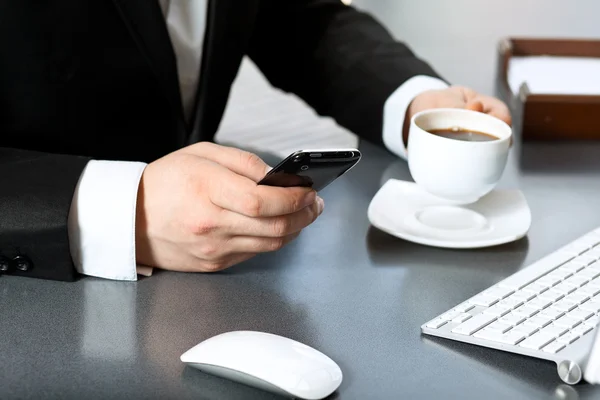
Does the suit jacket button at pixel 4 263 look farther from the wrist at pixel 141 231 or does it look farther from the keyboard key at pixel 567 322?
the keyboard key at pixel 567 322

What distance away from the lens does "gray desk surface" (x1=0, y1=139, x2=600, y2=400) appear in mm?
709

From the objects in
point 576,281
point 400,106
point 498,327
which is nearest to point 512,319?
point 498,327

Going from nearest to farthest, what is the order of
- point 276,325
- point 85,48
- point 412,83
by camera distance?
point 276,325, point 85,48, point 412,83

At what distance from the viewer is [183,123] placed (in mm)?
1353

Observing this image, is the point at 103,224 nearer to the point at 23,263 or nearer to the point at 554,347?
the point at 23,263

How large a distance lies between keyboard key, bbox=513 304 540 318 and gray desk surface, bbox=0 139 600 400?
5 cm

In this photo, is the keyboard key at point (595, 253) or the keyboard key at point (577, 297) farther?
the keyboard key at point (595, 253)

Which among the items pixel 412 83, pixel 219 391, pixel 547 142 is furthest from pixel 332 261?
pixel 547 142

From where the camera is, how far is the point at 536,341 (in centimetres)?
74

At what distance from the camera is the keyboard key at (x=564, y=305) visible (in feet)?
2.64

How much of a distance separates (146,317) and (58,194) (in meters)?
0.18

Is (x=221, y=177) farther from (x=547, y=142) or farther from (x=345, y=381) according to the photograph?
(x=547, y=142)

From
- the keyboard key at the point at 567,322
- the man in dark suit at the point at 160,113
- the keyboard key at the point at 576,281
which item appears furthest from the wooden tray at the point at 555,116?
the keyboard key at the point at 567,322

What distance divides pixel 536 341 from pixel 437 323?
0.29 feet
